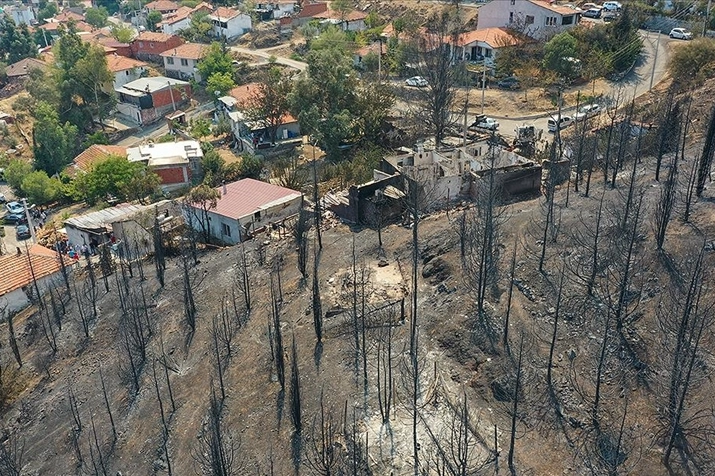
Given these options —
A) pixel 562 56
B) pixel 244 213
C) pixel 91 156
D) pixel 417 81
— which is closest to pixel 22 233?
pixel 91 156

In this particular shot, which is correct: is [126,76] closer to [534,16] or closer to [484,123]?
[484,123]

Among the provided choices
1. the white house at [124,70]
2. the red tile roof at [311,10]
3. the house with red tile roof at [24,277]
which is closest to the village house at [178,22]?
the red tile roof at [311,10]

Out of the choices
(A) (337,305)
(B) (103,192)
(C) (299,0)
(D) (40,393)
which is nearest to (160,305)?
(D) (40,393)

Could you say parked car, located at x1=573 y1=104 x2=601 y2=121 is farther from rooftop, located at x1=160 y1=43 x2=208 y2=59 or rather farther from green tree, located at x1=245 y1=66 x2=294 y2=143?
rooftop, located at x1=160 y1=43 x2=208 y2=59

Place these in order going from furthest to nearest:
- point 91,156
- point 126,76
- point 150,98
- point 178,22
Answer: point 178,22 → point 126,76 → point 150,98 → point 91,156

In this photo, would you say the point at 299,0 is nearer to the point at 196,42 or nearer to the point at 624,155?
the point at 196,42

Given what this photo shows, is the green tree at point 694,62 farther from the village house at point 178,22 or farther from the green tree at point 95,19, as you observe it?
the green tree at point 95,19

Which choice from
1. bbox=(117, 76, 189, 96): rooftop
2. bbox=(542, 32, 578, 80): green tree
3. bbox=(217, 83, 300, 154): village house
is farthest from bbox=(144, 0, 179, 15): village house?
bbox=(542, 32, 578, 80): green tree
